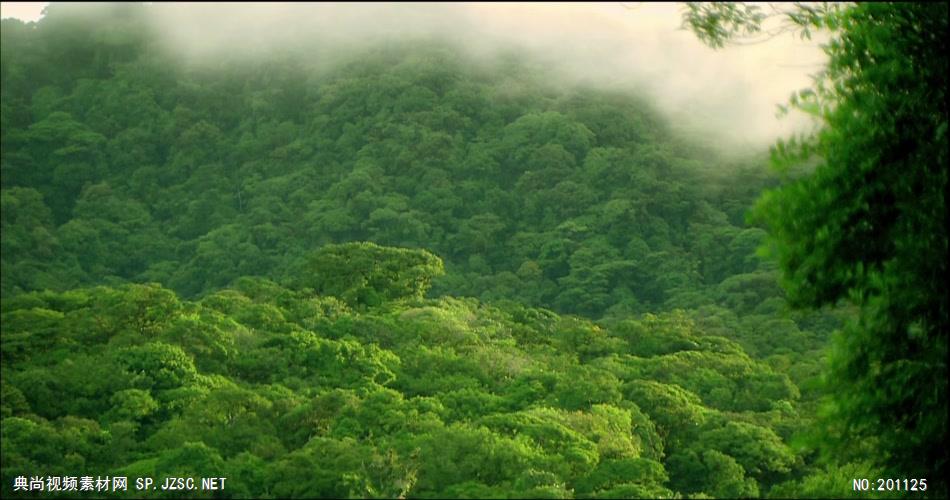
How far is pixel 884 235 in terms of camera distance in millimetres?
9742

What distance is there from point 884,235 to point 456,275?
145ft

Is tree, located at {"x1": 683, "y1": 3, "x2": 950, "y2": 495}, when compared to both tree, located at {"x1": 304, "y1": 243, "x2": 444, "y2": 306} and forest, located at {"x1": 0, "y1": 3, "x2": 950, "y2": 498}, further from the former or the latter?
tree, located at {"x1": 304, "y1": 243, "x2": 444, "y2": 306}

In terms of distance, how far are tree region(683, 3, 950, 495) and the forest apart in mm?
26

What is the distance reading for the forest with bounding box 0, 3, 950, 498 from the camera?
9922 millimetres

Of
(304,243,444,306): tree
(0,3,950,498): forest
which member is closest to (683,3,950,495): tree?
(0,3,950,498): forest

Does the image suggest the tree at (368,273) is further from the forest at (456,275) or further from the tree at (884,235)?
the tree at (884,235)

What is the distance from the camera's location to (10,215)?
189 feet

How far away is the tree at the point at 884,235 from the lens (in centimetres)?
934

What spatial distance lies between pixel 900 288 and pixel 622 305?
4224cm

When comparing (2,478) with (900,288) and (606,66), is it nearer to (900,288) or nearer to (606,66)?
(900,288)

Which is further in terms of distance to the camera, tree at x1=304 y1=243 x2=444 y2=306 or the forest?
tree at x1=304 y1=243 x2=444 y2=306

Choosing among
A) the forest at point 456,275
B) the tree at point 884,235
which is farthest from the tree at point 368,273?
the tree at point 884,235

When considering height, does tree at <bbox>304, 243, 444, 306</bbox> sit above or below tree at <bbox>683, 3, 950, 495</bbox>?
below

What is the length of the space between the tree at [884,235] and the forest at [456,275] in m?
0.03
